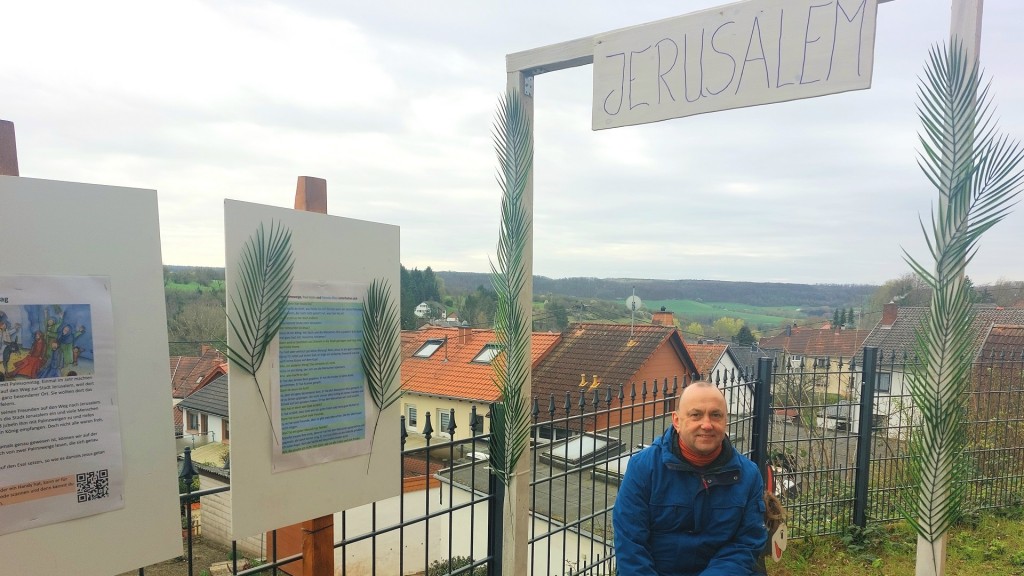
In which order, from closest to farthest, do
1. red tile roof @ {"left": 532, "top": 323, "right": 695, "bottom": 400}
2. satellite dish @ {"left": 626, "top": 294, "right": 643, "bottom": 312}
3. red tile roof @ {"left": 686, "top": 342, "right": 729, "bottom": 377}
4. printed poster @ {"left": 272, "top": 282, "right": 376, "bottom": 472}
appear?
printed poster @ {"left": 272, "top": 282, "right": 376, "bottom": 472}, satellite dish @ {"left": 626, "top": 294, "right": 643, "bottom": 312}, red tile roof @ {"left": 532, "top": 323, "right": 695, "bottom": 400}, red tile roof @ {"left": 686, "top": 342, "right": 729, "bottom": 377}

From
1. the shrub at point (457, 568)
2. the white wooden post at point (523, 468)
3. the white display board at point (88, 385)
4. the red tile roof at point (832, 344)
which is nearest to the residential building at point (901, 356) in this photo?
the red tile roof at point (832, 344)

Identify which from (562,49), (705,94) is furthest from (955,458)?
(562,49)

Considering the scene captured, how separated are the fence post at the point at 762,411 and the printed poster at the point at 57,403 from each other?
3.99m

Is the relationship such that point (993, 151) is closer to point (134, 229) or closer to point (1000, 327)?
point (134, 229)

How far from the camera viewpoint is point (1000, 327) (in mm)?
5719

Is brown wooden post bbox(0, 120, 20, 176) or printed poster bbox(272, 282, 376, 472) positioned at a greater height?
brown wooden post bbox(0, 120, 20, 176)

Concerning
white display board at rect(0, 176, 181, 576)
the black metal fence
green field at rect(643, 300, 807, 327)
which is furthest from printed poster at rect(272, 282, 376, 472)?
green field at rect(643, 300, 807, 327)

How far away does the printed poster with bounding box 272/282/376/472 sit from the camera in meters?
1.66

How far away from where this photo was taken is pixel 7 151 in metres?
1.24

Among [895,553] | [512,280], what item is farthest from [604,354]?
[512,280]

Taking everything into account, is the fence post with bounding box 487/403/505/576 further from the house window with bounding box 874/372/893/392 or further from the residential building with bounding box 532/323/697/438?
the residential building with bounding box 532/323/697/438

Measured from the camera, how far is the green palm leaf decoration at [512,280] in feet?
7.60

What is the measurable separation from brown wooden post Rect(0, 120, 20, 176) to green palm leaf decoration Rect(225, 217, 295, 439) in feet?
1.69

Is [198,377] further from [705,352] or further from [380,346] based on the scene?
[705,352]
